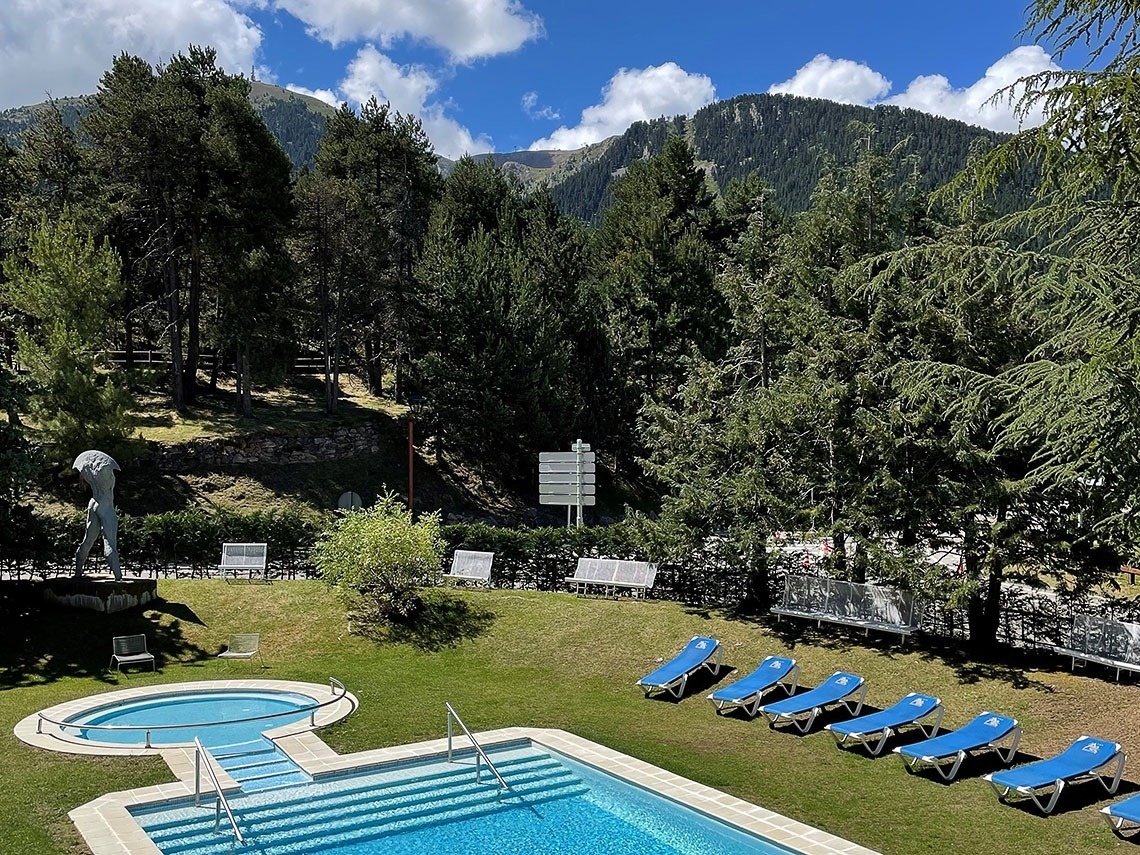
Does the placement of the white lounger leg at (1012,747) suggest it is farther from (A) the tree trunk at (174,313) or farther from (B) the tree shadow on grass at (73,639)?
(A) the tree trunk at (174,313)

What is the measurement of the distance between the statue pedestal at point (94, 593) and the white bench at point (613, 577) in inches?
395

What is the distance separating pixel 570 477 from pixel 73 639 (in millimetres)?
12980

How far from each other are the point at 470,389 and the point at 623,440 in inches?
389

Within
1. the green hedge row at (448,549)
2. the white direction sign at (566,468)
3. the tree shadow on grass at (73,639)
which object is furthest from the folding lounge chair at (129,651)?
the white direction sign at (566,468)

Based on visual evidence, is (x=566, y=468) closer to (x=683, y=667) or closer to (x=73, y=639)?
(x=683, y=667)

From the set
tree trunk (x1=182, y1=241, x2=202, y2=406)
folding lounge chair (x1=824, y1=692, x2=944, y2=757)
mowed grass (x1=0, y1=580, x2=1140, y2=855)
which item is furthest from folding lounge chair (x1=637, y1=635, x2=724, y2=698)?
tree trunk (x1=182, y1=241, x2=202, y2=406)

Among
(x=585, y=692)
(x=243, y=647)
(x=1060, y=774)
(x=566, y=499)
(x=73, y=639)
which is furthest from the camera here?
(x=566, y=499)

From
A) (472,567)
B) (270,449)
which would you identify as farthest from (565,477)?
(270,449)

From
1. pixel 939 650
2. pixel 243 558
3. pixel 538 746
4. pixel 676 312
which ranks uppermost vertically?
pixel 676 312

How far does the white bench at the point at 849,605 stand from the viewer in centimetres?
1784

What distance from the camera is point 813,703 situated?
14586 mm

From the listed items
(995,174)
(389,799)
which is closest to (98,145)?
(389,799)

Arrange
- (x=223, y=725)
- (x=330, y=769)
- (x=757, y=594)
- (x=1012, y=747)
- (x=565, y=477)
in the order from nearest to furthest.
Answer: (x=1012, y=747) → (x=330, y=769) → (x=223, y=725) → (x=757, y=594) → (x=565, y=477)

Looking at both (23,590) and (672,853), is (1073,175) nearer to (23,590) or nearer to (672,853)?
(672,853)
